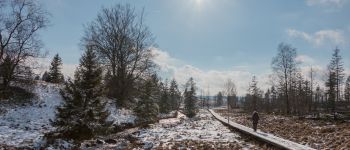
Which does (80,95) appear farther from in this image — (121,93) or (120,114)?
(121,93)

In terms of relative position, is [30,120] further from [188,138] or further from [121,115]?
[121,115]

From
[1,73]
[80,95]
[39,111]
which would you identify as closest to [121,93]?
[39,111]

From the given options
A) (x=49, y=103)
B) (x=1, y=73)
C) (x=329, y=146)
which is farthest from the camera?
(x=49, y=103)

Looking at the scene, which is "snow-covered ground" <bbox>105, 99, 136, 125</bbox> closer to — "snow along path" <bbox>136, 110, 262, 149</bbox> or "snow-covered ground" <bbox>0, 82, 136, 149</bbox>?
"snow-covered ground" <bbox>0, 82, 136, 149</bbox>

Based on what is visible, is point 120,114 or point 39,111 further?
point 120,114

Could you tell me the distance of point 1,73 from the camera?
21797 millimetres

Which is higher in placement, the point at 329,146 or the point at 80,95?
the point at 80,95

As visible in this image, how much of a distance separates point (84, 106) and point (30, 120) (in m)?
5.95

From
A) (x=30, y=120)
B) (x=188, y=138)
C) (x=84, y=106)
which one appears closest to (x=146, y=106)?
(x=188, y=138)

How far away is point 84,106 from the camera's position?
17828mm

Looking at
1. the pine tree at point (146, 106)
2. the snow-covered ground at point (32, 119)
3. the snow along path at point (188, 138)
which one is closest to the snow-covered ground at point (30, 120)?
the snow-covered ground at point (32, 119)

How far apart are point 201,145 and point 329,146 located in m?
6.36

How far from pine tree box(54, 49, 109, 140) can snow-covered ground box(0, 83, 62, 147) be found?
45.5 inches

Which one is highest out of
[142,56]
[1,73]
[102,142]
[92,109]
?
[142,56]
